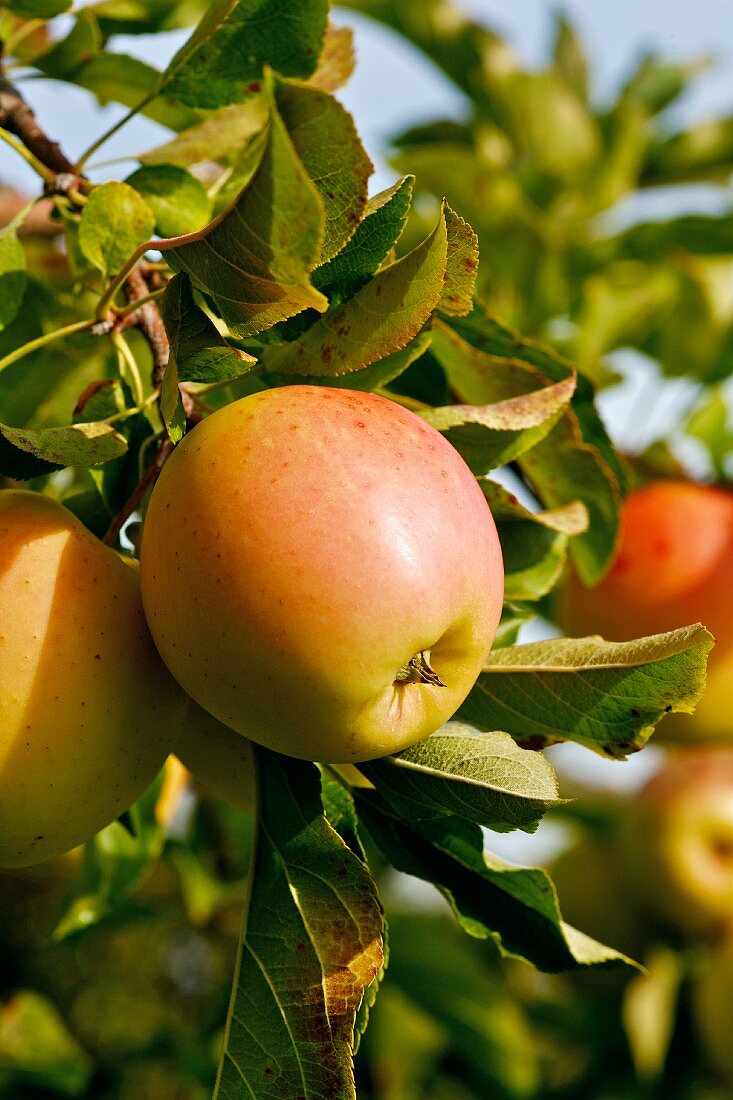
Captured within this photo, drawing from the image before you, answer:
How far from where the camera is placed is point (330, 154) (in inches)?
26.5

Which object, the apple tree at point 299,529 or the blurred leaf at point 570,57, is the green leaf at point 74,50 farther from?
the blurred leaf at point 570,57

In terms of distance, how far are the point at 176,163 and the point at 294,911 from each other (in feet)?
2.30

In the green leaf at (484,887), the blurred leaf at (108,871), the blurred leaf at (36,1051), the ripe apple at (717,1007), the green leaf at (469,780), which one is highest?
the green leaf at (469,780)

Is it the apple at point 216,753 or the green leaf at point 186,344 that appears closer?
the green leaf at point 186,344

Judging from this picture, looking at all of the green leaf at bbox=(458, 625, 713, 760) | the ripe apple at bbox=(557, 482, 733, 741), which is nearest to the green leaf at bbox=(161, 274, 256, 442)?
the green leaf at bbox=(458, 625, 713, 760)

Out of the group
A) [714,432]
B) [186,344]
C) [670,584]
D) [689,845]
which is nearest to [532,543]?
[186,344]

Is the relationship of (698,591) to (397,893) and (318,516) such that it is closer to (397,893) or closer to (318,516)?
(397,893)

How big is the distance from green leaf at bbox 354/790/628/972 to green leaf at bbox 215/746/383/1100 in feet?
0.34

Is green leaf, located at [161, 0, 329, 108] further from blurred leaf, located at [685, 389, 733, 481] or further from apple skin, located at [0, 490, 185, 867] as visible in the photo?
blurred leaf, located at [685, 389, 733, 481]

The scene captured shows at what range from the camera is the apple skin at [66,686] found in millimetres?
750

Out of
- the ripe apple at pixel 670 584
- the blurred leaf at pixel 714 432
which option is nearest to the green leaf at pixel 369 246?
the ripe apple at pixel 670 584

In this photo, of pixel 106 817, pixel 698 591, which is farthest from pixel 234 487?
pixel 698 591

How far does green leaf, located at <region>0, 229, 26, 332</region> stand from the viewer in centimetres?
95

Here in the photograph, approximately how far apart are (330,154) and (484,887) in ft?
2.04
